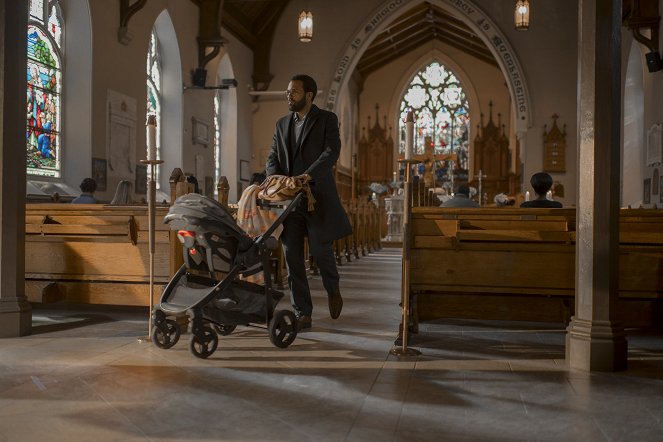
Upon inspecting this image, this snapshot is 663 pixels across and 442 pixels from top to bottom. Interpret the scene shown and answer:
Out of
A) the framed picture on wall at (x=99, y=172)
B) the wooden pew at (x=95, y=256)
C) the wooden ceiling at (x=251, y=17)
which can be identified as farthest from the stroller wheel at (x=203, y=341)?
the wooden ceiling at (x=251, y=17)

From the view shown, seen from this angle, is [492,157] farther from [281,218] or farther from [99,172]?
[281,218]

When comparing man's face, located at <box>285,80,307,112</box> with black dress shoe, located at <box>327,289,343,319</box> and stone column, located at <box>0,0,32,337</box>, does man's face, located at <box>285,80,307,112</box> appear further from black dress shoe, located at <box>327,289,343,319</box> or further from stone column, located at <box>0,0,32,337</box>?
stone column, located at <box>0,0,32,337</box>

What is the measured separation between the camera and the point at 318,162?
386 centimetres

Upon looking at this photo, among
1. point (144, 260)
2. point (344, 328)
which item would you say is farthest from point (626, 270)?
point (144, 260)

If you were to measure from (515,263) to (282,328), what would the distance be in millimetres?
1510

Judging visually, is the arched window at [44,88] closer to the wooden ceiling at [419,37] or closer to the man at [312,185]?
the man at [312,185]

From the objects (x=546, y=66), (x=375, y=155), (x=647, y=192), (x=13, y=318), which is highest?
(x=546, y=66)

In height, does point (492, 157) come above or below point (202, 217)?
above

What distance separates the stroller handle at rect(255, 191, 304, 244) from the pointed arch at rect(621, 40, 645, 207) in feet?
34.4

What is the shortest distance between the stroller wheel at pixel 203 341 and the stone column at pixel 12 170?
4.06ft

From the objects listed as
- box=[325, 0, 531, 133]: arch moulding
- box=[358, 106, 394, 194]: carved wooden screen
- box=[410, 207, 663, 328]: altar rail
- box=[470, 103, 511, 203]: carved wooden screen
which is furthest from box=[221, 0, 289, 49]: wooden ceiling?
box=[410, 207, 663, 328]: altar rail

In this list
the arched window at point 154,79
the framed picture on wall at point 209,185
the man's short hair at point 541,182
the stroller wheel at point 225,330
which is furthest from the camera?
the framed picture on wall at point 209,185

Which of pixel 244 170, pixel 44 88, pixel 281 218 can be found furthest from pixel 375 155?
pixel 281 218

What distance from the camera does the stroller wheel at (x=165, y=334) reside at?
3500mm
